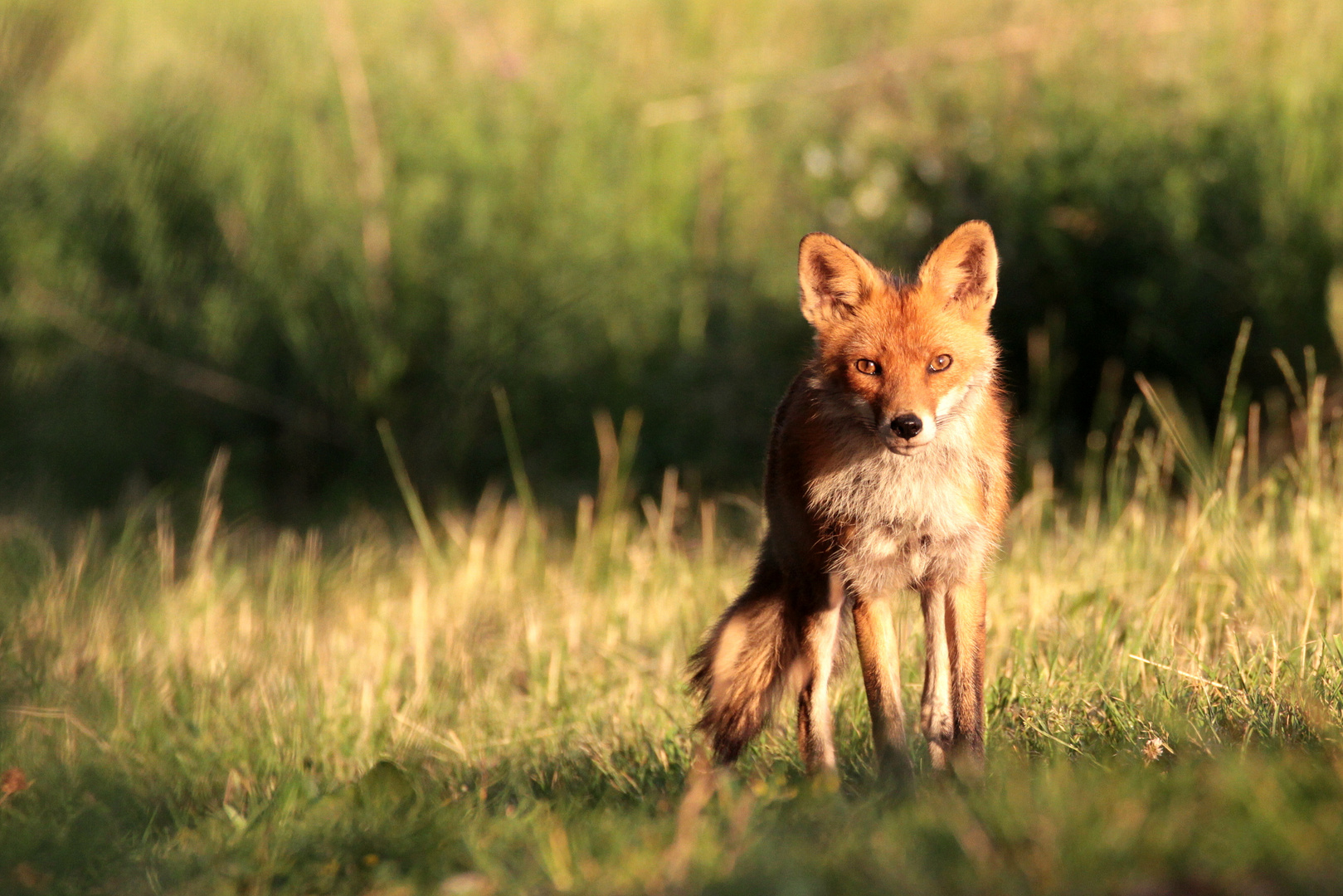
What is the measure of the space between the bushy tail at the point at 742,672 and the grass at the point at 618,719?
0.15m

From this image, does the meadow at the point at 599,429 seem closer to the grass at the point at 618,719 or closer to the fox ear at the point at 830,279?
the grass at the point at 618,719

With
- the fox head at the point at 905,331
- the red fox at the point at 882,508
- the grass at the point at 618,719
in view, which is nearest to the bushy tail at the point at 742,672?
the red fox at the point at 882,508

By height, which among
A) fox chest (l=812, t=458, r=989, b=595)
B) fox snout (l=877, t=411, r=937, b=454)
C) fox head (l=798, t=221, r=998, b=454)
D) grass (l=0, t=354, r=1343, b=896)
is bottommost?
grass (l=0, t=354, r=1343, b=896)

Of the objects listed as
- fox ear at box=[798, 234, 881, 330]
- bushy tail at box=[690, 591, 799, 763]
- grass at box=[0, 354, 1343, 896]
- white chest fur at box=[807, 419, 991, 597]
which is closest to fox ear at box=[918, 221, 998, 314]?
fox ear at box=[798, 234, 881, 330]

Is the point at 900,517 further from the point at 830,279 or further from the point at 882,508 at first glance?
Result: the point at 830,279

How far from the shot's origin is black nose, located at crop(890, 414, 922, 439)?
3.38 metres

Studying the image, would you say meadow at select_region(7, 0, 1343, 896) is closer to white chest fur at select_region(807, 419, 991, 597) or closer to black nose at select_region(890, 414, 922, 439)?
white chest fur at select_region(807, 419, 991, 597)

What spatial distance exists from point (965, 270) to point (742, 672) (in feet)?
4.29

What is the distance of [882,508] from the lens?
3594mm

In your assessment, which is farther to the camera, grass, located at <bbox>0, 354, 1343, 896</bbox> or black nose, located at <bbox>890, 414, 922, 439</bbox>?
black nose, located at <bbox>890, 414, 922, 439</bbox>

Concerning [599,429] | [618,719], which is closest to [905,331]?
[618,719]

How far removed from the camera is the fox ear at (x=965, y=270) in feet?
12.2

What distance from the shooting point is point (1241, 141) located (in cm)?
733

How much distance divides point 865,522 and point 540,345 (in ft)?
18.3
